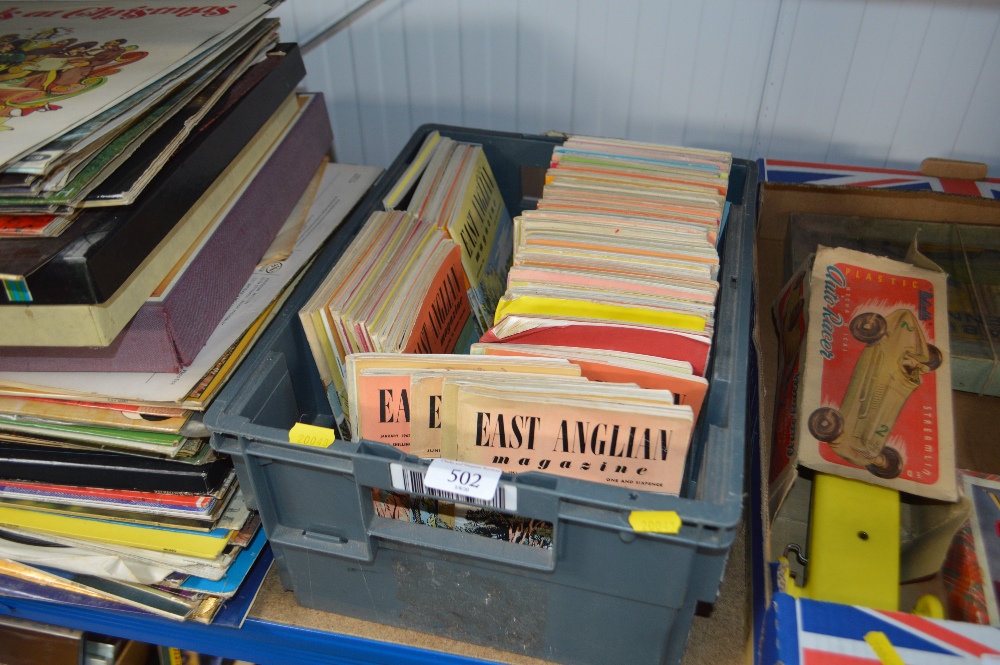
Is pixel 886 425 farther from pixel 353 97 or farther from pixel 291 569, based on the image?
pixel 353 97

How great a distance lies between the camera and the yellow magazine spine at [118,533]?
81 centimetres

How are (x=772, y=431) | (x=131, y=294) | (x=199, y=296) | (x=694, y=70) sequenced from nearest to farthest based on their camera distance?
(x=131, y=294) < (x=199, y=296) < (x=772, y=431) < (x=694, y=70)

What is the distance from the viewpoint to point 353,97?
1314mm

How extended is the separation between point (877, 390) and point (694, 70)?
1.89 ft

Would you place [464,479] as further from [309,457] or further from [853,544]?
[853,544]

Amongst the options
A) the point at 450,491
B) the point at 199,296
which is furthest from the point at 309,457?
the point at 199,296

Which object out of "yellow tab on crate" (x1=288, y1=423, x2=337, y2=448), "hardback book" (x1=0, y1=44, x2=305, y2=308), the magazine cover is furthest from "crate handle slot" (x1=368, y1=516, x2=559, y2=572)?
the magazine cover

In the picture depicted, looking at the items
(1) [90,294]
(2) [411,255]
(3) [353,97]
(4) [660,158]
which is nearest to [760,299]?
(4) [660,158]

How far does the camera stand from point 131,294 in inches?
28.0

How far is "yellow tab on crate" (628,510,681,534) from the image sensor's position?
0.59 meters

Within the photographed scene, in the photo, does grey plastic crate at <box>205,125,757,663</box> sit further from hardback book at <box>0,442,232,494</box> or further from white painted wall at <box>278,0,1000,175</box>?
white painted wall at <box>278,0,1000,175</box>

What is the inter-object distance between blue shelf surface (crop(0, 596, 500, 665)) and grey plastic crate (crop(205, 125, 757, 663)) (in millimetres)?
30

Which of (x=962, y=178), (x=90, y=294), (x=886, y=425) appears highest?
(x=90, y=294)

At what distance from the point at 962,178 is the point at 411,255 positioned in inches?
33.8
